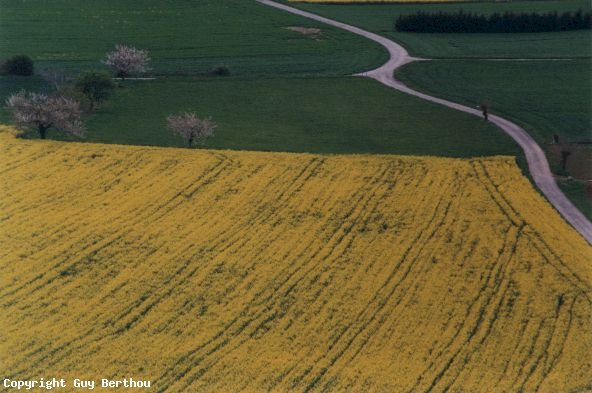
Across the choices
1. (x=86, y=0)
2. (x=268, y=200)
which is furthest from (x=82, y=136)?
(x=86, y=0)

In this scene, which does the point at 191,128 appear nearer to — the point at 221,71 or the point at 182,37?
the point at 221,71

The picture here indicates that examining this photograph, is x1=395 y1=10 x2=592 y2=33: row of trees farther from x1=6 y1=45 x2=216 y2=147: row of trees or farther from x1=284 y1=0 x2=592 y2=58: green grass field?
x1=6 y1=45 x2=216 y2=147: row of trees

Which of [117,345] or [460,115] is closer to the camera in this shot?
[117,345]

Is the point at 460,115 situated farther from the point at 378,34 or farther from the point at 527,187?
the point at 378,34

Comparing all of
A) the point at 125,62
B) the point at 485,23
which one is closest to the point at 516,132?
the point at 125,62

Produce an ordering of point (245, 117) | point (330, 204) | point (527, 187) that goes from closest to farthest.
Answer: point (330, 204)
point (527, 187)
point (245, 117)
